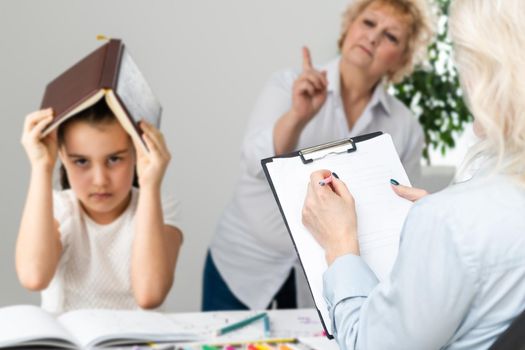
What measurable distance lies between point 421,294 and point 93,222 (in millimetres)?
1382

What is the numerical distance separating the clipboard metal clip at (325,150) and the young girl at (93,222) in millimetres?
742

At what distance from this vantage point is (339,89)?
2.40 metres

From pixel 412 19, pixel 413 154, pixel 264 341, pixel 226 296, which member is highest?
pixel 412 19

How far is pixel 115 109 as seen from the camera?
1.77 m

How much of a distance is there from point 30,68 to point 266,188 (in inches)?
73.0

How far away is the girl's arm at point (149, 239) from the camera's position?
2.01 m

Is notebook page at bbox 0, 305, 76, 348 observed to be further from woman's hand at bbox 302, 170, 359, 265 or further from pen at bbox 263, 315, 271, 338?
woman's hand at bbox 302, 170, 359, 265

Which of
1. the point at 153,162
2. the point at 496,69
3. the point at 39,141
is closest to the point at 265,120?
the point at 153,162

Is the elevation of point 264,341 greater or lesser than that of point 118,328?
lesser

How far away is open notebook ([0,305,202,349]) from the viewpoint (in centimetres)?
150

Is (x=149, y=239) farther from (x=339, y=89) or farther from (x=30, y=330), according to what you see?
(x=339, y=89)

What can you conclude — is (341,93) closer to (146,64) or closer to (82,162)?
(82,162)

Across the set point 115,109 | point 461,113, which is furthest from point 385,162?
point 461,113

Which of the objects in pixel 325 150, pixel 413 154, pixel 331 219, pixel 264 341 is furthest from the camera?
pixel 413 154
